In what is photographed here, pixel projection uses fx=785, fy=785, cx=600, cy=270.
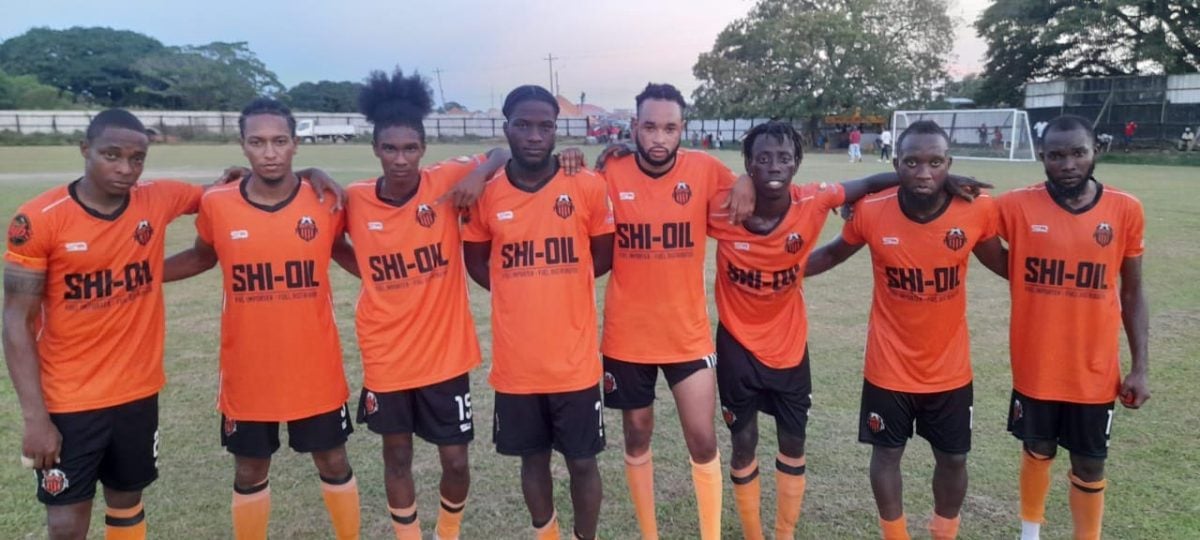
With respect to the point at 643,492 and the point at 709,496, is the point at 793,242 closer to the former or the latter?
the point at 709,496

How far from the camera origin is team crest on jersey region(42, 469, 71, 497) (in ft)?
10.5

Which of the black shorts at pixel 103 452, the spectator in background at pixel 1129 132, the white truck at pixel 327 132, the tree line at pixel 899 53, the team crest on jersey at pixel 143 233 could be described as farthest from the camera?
the white truck at pixel 327 132

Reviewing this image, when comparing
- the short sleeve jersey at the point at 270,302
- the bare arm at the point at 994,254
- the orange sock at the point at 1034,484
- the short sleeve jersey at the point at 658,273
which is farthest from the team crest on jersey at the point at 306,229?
the orange sock at the point at 1034,484

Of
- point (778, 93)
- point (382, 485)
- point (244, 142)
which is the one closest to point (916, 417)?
point (382, 485)

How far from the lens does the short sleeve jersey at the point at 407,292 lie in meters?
3.58

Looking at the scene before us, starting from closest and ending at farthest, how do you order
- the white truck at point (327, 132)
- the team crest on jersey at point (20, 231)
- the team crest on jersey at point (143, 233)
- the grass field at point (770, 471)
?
the team crest on jersey at point (20, 231)
the team crest on jersey at point (143, 233)
the grass field at point (770, 471)
the white truck at point (327, 132)

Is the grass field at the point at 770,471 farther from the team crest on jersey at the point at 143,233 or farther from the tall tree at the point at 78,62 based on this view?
the tall tree at the point at 78,62

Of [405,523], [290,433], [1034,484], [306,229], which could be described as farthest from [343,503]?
[1034,484]

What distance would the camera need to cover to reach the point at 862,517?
4137mm

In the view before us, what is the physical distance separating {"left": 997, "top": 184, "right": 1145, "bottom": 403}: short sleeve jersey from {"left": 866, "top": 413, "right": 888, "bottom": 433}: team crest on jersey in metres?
0.72

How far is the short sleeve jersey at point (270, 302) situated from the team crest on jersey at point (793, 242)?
2.19 metres

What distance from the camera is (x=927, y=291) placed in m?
3.65

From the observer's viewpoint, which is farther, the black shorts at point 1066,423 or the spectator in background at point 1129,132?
the spectator in background at point 1129,132

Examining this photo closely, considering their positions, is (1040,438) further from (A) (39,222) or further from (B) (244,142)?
(A) (39,222)
